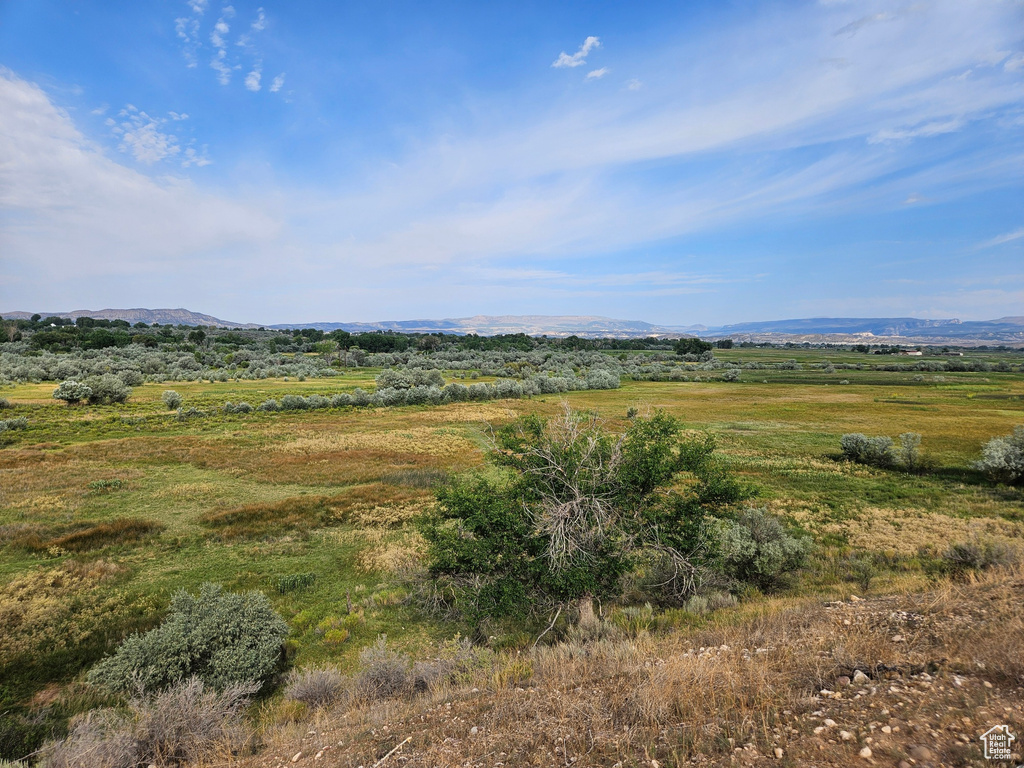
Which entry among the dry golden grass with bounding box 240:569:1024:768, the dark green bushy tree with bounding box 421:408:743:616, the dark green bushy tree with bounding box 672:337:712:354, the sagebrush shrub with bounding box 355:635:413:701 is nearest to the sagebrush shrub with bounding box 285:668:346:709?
the sagebrush shrub with bounding box 355:635:413:701

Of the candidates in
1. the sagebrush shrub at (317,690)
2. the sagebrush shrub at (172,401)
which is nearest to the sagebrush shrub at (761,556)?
the sagebrush shrub at (317,690)

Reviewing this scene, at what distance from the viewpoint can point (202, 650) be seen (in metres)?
8.70

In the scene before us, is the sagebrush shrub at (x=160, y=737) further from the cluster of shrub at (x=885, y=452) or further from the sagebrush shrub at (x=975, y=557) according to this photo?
the cluster of shrub at (x=885, y=452)

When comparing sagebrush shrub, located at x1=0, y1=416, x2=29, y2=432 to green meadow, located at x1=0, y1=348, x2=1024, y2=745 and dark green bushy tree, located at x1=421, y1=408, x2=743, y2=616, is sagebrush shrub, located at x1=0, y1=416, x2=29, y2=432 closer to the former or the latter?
green meadow, located at x1=0, y1=348, x2=1024, y2=745

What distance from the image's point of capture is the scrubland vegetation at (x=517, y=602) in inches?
197

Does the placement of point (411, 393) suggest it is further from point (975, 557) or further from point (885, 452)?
point (975, 557)

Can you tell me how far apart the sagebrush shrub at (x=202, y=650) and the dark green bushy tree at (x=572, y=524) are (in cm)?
401

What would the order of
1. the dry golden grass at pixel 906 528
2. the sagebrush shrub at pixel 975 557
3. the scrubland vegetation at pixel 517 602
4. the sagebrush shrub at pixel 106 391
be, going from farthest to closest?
the sagebrush shrub at pixel 106 391, the dry golden grass at pixel 906 528, the sagebrush shrub at pixel 975 557, the scrubland vegetation at pixel 517 602

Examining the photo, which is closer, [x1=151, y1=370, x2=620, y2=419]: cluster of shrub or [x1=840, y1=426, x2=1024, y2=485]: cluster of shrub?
[x1=840, y1=426, x2=1024, y2=485]: cluster of shrub

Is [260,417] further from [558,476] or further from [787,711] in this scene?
[787,711]

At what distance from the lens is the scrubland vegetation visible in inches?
197

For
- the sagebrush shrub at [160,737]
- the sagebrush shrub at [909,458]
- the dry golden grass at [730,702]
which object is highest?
the dry golden grass at [730,702]

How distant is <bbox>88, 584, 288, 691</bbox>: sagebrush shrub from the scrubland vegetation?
61mm

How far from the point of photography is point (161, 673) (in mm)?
8195
